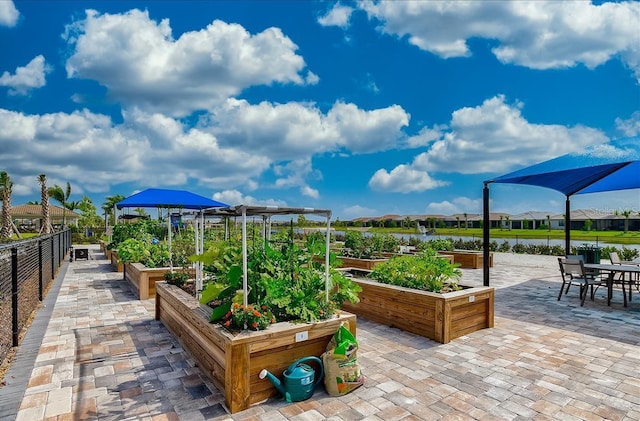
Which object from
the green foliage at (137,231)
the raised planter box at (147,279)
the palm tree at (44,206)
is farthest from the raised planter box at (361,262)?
the palm tree at (44,206)

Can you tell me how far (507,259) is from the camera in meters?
14.4

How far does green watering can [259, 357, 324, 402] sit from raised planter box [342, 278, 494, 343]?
82.1 inches

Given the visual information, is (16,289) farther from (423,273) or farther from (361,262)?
(361,262)

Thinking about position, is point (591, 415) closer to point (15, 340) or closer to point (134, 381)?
point (134, 381)

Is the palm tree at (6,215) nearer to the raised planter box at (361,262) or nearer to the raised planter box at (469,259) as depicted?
the raised planter box at (361,262)

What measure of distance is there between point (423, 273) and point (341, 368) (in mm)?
2373

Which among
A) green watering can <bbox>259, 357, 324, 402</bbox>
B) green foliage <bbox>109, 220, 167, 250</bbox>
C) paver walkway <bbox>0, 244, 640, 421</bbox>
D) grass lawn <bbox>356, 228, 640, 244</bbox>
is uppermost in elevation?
green foliage <bbox>109, 220, 167, 250</bbox>

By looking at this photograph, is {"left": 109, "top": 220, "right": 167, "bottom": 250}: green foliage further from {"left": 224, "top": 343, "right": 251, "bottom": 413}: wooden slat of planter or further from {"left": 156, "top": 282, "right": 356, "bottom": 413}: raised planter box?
{"left": 224, "top": 343, "right": 251, "bottom": 413}: wooden slat of planter

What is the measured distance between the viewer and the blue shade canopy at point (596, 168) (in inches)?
251

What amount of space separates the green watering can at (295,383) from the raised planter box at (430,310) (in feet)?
6.84

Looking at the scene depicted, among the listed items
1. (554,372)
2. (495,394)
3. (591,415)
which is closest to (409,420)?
(495,394)

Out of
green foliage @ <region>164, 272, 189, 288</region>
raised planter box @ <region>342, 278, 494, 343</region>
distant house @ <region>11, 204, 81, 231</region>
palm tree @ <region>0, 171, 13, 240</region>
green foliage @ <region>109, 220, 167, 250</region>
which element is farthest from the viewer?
distant house @ <region>11, 204, 81, 231</region>

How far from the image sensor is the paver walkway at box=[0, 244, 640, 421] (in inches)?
110

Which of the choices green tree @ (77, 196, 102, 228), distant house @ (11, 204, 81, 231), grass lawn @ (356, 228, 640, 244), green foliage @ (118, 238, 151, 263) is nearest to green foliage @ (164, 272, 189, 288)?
green foliage @ (118, 238, 151, 263)
